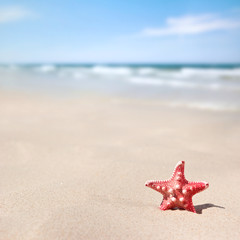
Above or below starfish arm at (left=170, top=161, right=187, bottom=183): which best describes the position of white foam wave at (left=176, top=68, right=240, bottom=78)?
above

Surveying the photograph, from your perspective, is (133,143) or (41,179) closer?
(41,179)

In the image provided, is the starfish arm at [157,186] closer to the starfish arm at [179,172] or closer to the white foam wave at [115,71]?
the starfish arm at [179,172]

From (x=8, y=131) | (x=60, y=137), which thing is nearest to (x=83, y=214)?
(x=60, y=137)

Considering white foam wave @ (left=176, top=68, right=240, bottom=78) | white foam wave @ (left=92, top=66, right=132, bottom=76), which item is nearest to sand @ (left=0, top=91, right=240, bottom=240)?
white foam wave @ (left=176, top=68, right=240, bottom=78)

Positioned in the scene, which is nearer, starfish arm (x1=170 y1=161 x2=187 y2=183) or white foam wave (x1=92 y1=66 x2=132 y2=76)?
starfish arm (x1=170 y1=161 x2=187 y2=183)

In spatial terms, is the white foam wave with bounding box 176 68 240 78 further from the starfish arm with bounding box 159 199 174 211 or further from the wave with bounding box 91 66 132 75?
the starfish arm with bounding box 159 199 174 211

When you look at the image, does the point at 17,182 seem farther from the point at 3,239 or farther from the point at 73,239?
the point at 73,239

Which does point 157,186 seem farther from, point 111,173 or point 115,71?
point 115,71
